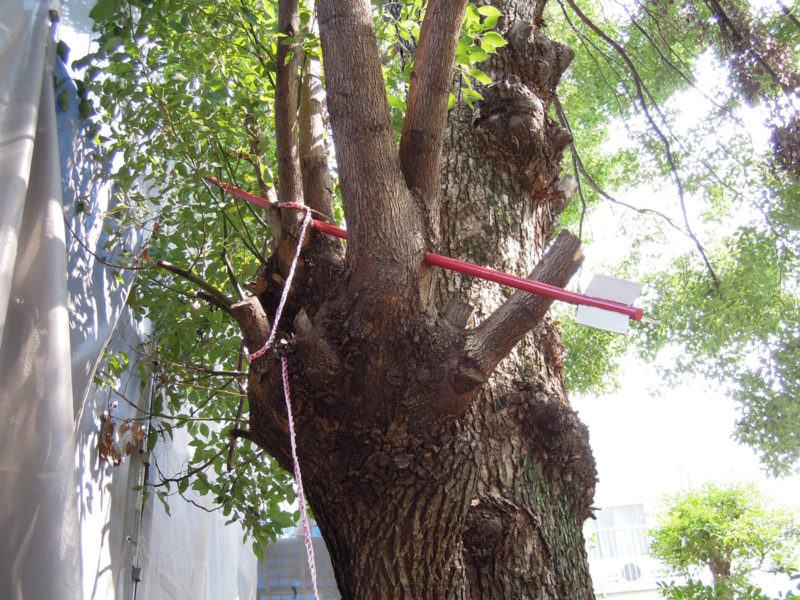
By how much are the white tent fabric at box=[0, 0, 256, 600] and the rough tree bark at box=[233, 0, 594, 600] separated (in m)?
0.46

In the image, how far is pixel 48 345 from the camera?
157 cm

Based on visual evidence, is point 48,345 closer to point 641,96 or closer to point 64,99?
point 64,99

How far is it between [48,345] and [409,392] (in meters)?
0.81

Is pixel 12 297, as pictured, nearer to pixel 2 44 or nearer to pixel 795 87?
pixel 2 44

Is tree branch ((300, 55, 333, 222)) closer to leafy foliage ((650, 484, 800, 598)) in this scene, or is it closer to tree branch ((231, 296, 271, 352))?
tree branch ((231, 296, 271, 352))

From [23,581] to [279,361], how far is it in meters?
0.68

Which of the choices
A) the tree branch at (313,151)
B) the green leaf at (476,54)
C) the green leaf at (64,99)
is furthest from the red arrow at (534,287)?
the green leaf at (64,99)

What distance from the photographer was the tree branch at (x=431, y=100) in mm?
1955

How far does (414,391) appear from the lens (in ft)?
5.70

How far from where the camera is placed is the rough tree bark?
174 cm

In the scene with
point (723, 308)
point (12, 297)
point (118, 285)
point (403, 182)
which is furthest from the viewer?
point (723, 308)

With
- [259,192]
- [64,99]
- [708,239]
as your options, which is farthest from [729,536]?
[64,99]

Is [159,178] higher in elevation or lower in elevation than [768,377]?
higher

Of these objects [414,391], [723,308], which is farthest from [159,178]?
[723,308]
